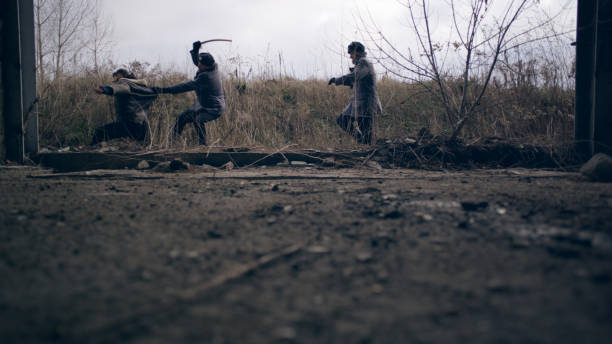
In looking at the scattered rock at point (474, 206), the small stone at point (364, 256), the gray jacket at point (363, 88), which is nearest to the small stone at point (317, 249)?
the small stone at point (364, 256)

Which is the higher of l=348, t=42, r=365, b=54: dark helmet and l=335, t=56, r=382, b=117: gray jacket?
l=348, t=42, r=365, b=54: dark helmet

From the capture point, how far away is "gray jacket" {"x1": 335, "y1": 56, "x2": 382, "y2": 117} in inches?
233

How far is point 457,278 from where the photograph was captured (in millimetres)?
1272

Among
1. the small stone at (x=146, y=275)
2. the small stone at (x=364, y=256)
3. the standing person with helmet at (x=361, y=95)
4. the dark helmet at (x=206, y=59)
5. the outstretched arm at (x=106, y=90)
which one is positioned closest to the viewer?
the small stone at (x=146, y=275)

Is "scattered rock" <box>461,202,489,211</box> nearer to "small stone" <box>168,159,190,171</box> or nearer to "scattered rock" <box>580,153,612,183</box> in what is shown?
"scattered rock" <box>580,153,612,183</box>

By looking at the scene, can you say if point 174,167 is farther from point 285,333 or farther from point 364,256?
point 285,333

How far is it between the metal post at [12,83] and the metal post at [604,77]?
654 cm

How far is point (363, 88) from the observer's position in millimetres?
6043

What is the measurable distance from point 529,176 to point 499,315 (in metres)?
3.08

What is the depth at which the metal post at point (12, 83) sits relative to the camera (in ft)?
15.2

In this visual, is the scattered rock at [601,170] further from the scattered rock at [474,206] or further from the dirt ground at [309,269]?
the scattered rock at [474,206]

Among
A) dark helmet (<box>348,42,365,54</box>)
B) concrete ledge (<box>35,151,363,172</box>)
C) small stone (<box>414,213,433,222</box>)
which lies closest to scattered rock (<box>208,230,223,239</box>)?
small stone (<box>414,213,433,222</box>)

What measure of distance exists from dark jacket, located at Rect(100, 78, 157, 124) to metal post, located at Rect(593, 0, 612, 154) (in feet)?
19.4

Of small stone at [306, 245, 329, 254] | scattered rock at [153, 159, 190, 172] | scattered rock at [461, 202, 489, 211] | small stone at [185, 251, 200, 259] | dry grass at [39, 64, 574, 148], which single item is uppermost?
dry grass at [39, 64, 574, 148]
